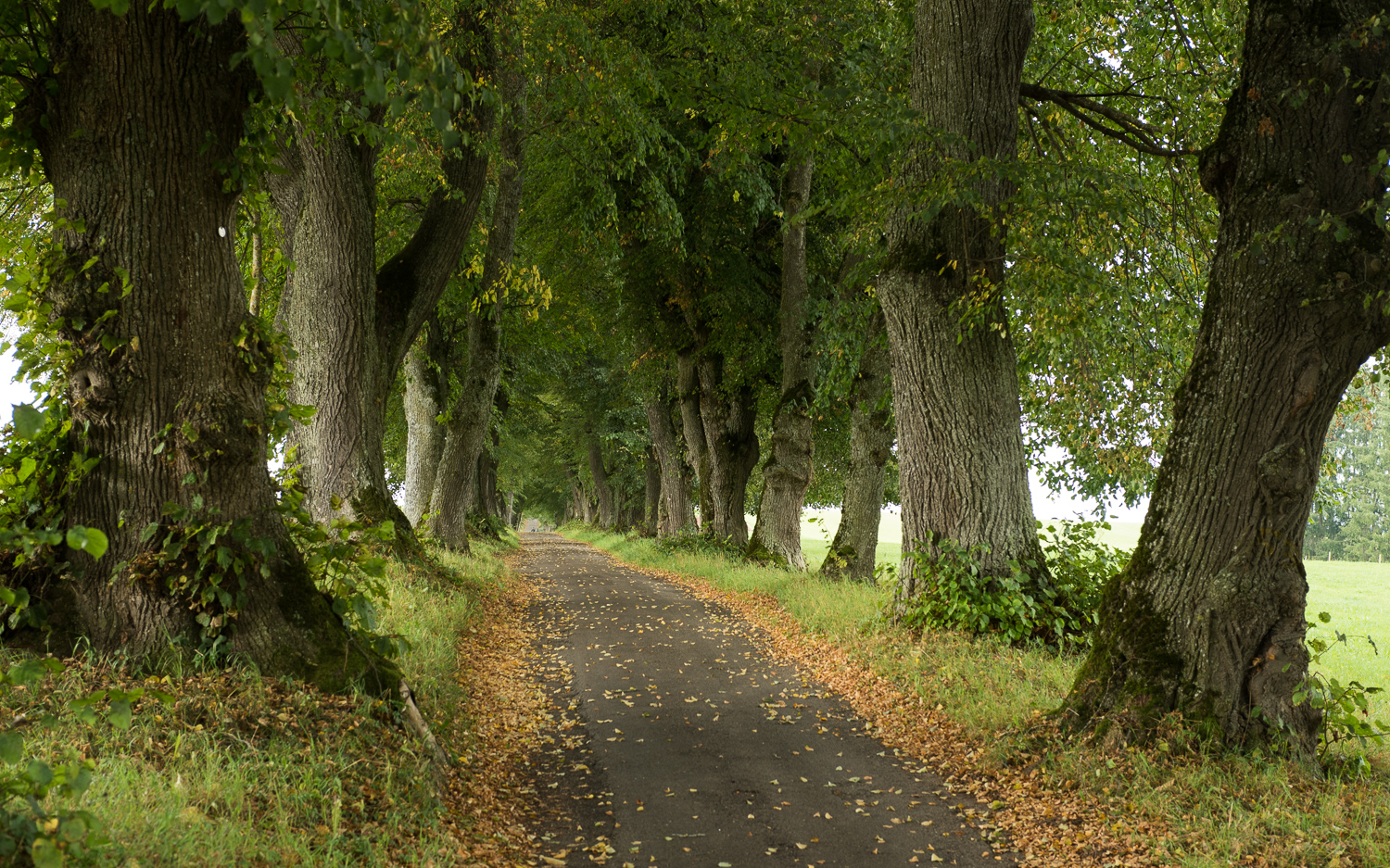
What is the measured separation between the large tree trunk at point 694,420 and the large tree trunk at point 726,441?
1.02 ft

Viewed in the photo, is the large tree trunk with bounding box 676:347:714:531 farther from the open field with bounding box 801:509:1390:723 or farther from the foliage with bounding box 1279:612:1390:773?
the foliage with bounding box 1279:612:1390:773

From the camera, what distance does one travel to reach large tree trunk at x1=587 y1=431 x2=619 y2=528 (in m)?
36.1

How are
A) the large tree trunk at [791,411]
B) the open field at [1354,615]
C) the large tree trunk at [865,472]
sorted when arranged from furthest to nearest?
1. the large tree trunk at [791,411]
2. the large tree trunk at [865,472]
3. the open field at [1354,615]

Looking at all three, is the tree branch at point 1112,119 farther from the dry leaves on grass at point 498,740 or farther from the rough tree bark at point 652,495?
the rough tree bark at point 652,495

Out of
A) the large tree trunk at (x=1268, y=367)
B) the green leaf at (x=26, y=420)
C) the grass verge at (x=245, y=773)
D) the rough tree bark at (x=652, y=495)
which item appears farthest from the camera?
the rough tree bark at (x=652, y=495)

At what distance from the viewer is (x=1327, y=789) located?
4746 millimetres

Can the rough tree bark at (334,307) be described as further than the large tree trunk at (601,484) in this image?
No

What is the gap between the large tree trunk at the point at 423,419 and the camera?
19.8 metres

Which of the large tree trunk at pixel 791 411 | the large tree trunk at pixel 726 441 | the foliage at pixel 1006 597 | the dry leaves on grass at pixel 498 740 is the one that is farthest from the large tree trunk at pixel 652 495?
the foliage at pixel 1006 597

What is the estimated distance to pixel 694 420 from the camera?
865 inches

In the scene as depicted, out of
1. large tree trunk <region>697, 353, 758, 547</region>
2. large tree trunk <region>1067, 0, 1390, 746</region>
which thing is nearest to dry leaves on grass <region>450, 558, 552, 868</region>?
large tree trunk <region>1067, 0, 1390, 746</region>

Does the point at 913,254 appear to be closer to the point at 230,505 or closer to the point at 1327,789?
the point at 1327,789

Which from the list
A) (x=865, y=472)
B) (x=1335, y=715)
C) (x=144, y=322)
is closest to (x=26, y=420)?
(x=144, y=322)

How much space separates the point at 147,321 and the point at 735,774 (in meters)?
4.69
